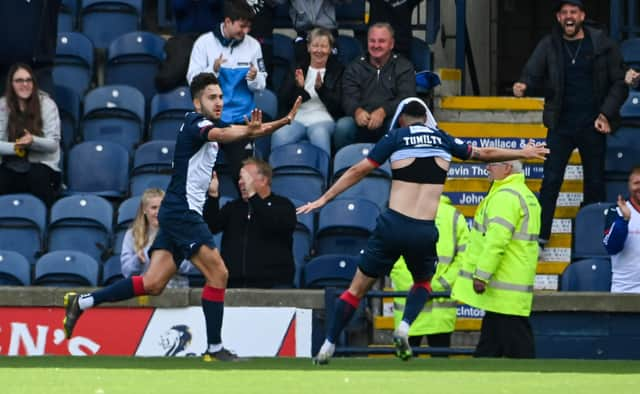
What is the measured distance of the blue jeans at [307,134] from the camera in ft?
52.2

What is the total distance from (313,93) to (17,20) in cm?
289

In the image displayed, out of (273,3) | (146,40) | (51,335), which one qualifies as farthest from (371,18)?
(51,335)

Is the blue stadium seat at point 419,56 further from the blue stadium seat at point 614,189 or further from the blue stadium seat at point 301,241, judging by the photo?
the blue stadium seat at point 301,241

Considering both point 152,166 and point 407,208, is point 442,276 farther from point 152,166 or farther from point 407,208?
point 152,166

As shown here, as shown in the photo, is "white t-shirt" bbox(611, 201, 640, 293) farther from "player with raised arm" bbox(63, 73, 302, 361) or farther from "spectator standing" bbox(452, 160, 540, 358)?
"player with raised arm" bbox(63, 73, 302, 361)

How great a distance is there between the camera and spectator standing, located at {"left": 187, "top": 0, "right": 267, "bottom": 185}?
15.5 meters

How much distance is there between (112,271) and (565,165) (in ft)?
13.4

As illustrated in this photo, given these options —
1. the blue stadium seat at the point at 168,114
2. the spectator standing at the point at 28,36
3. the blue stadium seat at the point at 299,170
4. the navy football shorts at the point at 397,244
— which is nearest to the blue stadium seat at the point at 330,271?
the blue stadium seat at the point at 299,170

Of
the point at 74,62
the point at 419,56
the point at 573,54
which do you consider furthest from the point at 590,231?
the point at 74,62

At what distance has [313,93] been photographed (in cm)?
1606

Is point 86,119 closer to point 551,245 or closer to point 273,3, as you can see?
point 273,3

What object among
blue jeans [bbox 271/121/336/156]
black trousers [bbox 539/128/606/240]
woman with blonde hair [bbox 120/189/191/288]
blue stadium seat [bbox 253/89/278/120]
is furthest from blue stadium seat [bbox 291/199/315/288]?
black trousers [bbox 539/128/606/240]

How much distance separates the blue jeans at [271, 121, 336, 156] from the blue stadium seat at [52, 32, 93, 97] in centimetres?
219

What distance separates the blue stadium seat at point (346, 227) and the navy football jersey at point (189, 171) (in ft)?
9.95
